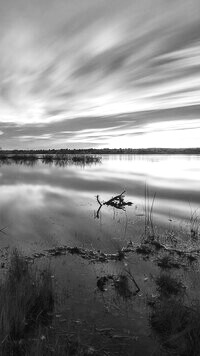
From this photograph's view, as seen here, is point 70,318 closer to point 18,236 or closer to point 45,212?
point 18,236

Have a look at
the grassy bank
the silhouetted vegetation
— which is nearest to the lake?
the silhouetted vegetation

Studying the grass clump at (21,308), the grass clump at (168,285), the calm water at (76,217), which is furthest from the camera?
the calm water at (76,217)

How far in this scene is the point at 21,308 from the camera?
4.71 m

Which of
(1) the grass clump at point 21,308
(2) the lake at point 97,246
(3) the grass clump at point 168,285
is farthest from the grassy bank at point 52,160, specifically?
(1) the grass clump at point 21,308

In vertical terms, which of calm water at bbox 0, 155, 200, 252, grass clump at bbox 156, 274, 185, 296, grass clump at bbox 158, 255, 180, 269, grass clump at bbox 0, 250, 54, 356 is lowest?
calm water at bbox 0, 155, 200, 252

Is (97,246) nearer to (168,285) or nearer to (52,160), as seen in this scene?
(168,285)

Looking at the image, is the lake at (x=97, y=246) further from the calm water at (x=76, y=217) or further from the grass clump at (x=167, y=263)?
the grass clump at (x=167, y=263)

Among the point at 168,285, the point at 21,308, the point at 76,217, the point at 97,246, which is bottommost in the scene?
the point at 76,217

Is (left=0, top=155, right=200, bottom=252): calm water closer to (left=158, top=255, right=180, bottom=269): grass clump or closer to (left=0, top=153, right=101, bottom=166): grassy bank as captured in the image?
(left=158, top=255, right=180, bottom=269): grass clump

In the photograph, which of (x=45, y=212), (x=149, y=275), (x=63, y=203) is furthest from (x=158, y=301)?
(x=63, y=203)

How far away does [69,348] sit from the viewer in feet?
13.4

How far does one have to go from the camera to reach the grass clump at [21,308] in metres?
4.08

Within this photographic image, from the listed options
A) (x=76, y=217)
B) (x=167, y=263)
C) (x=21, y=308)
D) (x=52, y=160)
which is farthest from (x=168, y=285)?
(x=52, y=160)

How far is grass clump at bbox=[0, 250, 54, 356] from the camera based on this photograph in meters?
4.08
